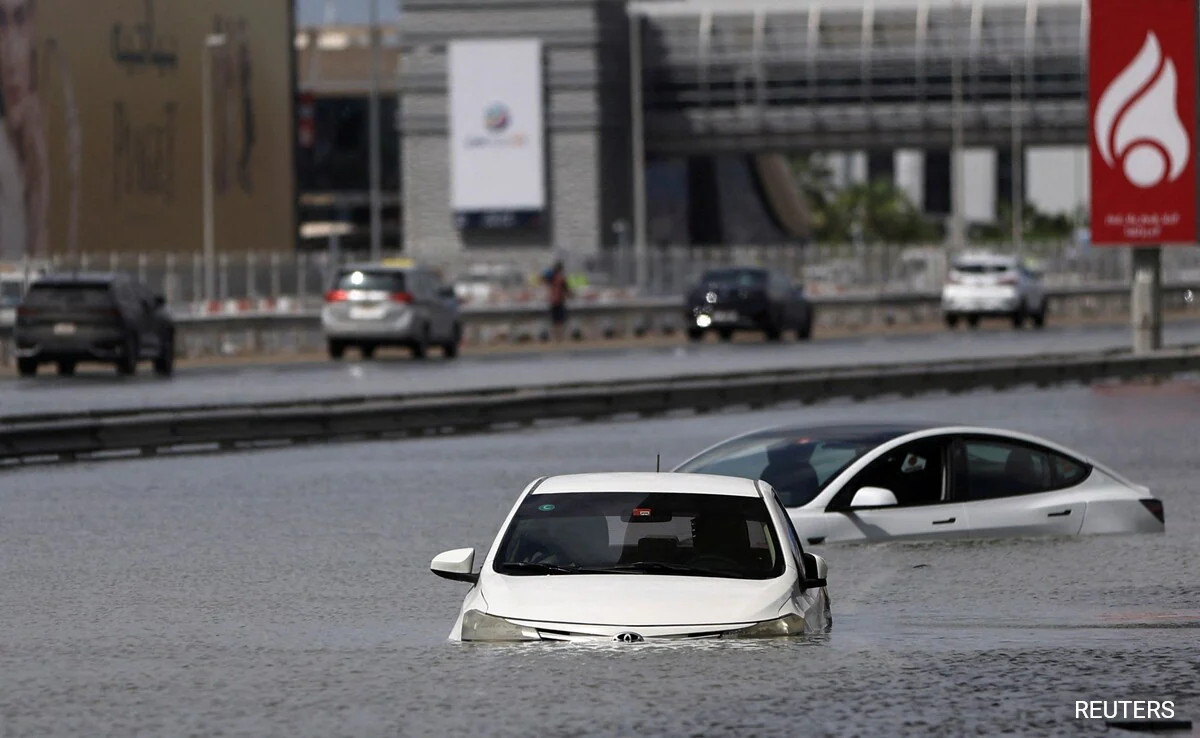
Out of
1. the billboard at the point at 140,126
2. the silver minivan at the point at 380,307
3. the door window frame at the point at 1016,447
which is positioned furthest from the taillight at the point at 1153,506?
the billboard at the point at 140,126

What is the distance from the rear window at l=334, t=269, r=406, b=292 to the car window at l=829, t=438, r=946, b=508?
97.0 ft

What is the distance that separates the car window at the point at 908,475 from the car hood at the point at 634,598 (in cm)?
611

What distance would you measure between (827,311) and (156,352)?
96.0 feet

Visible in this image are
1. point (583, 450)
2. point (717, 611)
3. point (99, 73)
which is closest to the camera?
point (717, 611)

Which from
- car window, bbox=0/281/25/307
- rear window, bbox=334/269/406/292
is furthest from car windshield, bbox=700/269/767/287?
car window, bbox=0/281/25/307

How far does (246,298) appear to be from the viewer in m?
63.9

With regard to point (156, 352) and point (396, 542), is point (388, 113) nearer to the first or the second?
point (156, 352)

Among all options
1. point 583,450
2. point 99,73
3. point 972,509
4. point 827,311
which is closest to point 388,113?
point 99,73

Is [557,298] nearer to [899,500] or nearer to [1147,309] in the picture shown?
[1147,309]

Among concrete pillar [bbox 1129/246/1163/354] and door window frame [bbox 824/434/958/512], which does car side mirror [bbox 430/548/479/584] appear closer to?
door window frame [bbox 824/434/958/512]

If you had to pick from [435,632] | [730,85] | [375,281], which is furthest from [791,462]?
[730,85]

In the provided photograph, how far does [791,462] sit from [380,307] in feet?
96.9

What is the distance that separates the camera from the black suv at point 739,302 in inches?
2130

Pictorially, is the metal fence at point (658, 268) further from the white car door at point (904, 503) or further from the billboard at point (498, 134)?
the white car door at point (904, 503)
